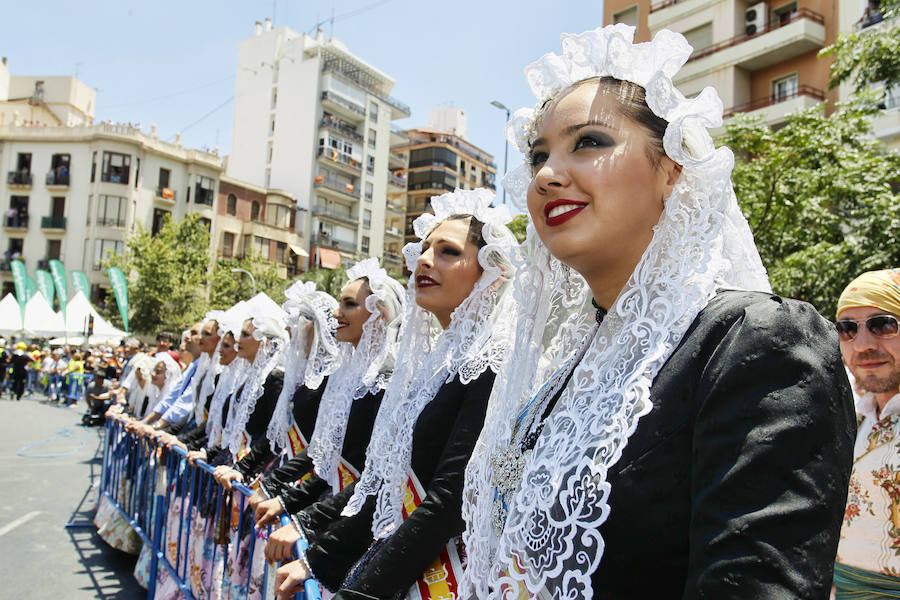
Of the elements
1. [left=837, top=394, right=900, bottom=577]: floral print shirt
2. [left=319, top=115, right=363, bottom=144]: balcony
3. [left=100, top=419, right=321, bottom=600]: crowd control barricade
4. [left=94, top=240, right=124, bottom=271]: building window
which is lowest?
[left=100, top=419, right=321, bottom=600]: crowd control barricade

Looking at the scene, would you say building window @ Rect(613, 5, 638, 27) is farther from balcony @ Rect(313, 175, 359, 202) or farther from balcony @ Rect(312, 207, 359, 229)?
balcony @ Rect(312, 207, 359, 229)

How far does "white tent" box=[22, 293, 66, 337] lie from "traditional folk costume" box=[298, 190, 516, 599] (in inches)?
983

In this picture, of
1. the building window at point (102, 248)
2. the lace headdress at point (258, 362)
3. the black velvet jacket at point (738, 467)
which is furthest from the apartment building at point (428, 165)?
the black velvet jacket at point (738, 467)

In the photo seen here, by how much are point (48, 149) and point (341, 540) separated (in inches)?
1868

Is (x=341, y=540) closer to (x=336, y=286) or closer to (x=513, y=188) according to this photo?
(x=513, y=188)

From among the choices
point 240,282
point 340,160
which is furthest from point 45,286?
point 340,160

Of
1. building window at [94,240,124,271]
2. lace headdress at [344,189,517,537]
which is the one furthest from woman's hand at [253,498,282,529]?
building window at [94,240,124,271]

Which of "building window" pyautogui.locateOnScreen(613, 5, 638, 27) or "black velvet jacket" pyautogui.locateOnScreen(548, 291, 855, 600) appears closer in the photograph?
"black velvet jacket" pyautogui.locateOnScreen(548, 291, 855, 600)

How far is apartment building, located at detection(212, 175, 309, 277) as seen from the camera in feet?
145

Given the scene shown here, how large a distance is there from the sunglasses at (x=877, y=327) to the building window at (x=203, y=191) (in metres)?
44.1

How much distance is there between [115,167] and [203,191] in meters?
5.11

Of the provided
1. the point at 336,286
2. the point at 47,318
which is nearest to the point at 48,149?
the point at 47,318

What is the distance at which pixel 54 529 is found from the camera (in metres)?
7.57

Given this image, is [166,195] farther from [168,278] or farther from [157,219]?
[168,278]
